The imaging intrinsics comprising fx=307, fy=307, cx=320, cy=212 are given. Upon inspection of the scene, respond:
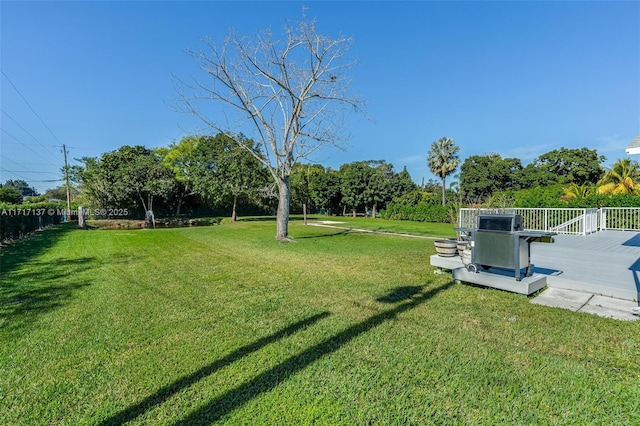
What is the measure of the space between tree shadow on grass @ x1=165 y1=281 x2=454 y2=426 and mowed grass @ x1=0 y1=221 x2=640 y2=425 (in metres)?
0.01

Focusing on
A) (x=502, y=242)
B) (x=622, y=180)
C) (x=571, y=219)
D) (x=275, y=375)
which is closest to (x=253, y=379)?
(x=275, y=375)

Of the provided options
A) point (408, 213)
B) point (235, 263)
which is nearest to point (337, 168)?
point (408, 213)

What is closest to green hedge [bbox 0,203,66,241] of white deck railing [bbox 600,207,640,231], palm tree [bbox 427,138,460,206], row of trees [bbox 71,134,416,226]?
row of trees [bbox 71,134,416,226]

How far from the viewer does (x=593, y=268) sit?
17.8ft

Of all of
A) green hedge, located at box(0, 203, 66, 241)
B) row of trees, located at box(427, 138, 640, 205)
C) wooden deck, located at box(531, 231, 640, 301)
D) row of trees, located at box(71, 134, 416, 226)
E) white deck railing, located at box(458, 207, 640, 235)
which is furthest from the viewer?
row of trees, located at box(427, 138, 640, 205)

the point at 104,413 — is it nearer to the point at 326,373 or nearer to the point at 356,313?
the point at 326,373

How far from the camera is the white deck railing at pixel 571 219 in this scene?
12195mm

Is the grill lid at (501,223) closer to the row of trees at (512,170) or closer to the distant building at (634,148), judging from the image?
the distant building at (634,148)

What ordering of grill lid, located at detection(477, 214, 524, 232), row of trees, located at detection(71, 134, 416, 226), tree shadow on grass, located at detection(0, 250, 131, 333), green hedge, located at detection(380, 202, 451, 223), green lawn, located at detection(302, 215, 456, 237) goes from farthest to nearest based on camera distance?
green hedge, located at detection(380, 202, 451, 223) → row of trees, located at detection(71, 134, 416, 226) → green lawn, located at detection(302, 215, 456, 237) → grill lid, located at detection(477, 214, 524, 232) → tree shadow on grass, located at detection(0, 250, 131, 333)

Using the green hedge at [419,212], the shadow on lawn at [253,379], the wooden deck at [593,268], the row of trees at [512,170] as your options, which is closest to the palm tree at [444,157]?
the row of trees at [512,170]

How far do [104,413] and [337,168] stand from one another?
51.8 m

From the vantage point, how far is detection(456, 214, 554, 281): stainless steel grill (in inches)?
171

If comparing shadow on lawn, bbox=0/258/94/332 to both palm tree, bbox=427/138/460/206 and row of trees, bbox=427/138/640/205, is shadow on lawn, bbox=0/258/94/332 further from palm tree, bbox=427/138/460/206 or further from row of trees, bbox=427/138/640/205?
palm tree, bbox=427/138/460/206

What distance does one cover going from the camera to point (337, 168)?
52.8 metres
